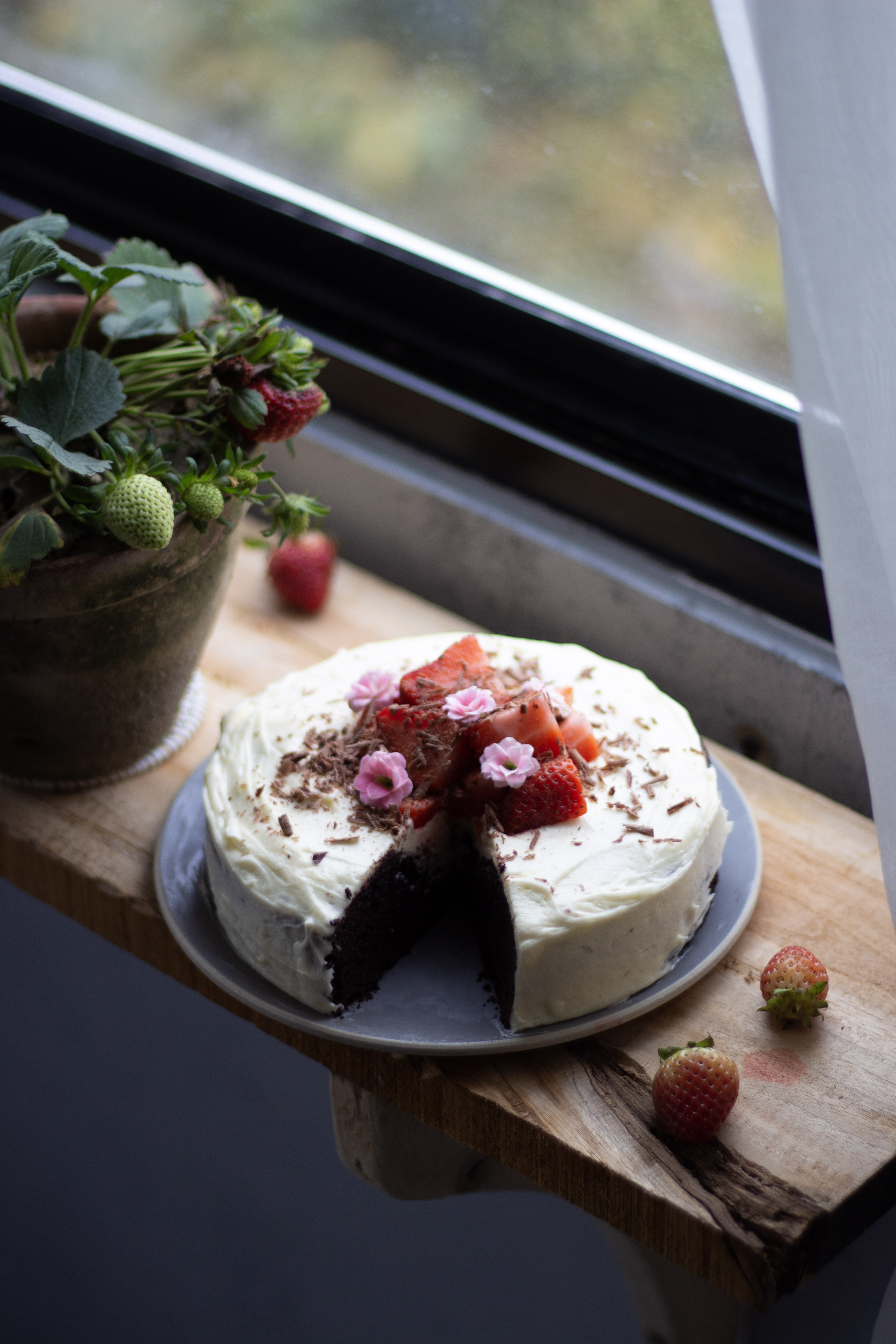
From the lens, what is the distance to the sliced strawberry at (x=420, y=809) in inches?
47.6

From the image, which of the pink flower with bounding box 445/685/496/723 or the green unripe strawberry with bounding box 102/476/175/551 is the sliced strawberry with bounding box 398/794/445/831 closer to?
the pink flower with bounding box 445/685/496/723

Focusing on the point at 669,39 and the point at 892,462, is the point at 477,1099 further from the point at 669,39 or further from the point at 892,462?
the point at 669,39

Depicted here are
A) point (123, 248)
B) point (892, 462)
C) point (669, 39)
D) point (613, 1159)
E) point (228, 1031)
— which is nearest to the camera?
point (892, 462)

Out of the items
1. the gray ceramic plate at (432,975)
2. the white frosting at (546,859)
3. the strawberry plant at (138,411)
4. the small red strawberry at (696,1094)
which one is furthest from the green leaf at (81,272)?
the small red strawberry at (696,1094)

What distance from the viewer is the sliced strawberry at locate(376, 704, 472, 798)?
3.99ft

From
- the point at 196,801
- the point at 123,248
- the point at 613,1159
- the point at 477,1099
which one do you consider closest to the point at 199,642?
the point at 196,801

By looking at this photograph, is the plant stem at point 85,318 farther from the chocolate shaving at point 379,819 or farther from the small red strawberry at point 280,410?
the chocolate shaving at point 379,819

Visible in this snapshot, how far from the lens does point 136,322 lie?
1.28 metres

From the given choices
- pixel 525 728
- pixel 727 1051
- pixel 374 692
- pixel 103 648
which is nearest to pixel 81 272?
pixel 103 648

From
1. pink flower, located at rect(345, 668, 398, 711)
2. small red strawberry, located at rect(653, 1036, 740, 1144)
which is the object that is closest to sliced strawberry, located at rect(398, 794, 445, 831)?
pink flower, located at rect(345, 668, 398, 711)

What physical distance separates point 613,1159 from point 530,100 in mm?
1423

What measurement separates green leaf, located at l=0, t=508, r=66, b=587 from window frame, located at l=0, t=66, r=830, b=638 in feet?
2.85

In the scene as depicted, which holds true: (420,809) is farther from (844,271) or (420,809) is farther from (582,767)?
(844,271)

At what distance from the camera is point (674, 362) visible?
1.68 m
